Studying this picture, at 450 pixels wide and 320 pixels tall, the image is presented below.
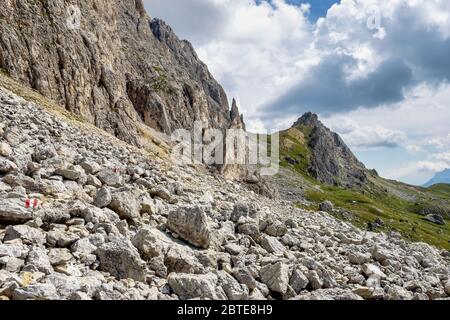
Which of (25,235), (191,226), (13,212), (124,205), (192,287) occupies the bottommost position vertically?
(192,287)

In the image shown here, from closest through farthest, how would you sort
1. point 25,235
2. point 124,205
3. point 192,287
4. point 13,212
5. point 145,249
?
1. point 25,235
2. point 192,287
3. point 13,212
4. point 145,249
5. point 124,205

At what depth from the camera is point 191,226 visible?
1733cm

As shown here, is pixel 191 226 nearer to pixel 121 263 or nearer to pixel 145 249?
pixel 145 249

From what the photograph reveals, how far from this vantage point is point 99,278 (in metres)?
11.8

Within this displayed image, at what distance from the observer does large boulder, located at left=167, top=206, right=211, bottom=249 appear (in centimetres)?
1725

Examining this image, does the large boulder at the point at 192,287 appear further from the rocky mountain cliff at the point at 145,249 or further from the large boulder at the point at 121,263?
the large boulder at the point at 121,263

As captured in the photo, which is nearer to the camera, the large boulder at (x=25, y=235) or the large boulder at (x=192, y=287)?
the large boulder at (x=25, y=235)

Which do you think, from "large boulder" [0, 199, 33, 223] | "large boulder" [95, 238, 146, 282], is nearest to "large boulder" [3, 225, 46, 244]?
"large boulder" [0, 199, 33, 223]

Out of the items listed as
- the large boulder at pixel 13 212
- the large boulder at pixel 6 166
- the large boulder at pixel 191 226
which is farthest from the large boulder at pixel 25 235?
the large boulder at pixel 191 226

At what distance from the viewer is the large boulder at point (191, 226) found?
1725 cm

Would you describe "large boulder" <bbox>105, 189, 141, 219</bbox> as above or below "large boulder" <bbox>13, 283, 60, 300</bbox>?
above

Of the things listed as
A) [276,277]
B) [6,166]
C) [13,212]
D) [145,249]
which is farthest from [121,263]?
[6,166]

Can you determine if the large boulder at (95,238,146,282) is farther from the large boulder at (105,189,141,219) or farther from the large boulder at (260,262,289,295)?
the large boulder at (260,262,289,295)
